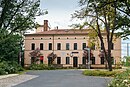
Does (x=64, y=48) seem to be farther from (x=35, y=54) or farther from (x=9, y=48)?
(x=9, y=48)

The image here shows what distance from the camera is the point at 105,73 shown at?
102 feet

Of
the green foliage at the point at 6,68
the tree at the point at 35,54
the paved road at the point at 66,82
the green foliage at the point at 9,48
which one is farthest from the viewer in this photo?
the tree at the point at 35,54

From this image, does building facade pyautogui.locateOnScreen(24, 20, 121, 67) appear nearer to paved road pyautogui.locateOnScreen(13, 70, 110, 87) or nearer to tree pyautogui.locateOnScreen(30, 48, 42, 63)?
tree pyautogui.locateOnScreen(30, 48, 42, 63)

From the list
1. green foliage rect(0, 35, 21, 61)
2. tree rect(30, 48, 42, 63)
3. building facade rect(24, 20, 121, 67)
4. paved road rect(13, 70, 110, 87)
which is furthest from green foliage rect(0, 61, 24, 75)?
building facade rect(24, 20, 121, 67)

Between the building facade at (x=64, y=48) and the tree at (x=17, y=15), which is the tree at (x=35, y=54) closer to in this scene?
the building facade at (x=64, y=48)

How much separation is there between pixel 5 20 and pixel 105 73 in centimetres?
2129

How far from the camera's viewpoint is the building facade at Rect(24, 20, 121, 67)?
69.6 m

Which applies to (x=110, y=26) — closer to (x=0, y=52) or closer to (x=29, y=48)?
(x=0, y=52)

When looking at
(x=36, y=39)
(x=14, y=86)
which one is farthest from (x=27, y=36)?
(x=14, y=86)

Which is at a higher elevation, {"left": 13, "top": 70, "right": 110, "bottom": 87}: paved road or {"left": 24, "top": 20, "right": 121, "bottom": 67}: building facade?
{"left": 24, "top": 20, "right": 121, "bottom": 67}: building facade

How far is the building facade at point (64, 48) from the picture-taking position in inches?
2741

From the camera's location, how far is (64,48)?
71.6m


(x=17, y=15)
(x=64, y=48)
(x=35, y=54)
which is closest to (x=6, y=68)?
(x=17, y=15)

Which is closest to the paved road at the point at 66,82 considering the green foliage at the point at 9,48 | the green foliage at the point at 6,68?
the green foliage at the point at 6,68
